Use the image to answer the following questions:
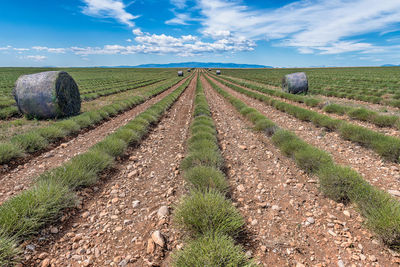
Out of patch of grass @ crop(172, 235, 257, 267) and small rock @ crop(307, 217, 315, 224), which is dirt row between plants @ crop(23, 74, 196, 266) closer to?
patch of grass @ crop(172, 235, 257, 267)

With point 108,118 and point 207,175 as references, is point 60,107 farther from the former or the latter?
point 207,175

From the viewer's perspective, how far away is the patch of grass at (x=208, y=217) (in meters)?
2.78

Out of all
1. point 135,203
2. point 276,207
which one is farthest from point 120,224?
point 276,207

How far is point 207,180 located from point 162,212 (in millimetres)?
1032

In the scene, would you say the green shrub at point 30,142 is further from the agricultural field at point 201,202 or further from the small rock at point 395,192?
the small rock at point 395,192

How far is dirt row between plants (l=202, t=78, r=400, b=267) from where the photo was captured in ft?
8.57

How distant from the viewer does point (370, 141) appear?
577 cm

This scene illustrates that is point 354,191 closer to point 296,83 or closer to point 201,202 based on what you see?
point 201,202

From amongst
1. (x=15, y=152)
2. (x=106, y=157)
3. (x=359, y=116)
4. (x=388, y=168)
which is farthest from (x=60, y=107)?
(x=359, y=116)

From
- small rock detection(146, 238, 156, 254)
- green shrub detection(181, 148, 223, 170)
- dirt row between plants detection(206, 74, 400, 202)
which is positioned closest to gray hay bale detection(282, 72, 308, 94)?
dirt row between plants detection(206, 74, 400, 202)

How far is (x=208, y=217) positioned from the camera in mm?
2854

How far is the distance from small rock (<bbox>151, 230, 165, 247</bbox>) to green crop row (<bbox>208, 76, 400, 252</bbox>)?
3.10 meters

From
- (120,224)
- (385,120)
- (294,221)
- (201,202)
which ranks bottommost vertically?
(120,224)

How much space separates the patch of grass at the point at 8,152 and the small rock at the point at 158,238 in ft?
16.1
